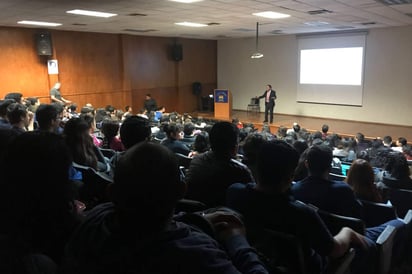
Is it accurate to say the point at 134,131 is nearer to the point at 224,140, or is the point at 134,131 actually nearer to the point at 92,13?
the point at 224,140

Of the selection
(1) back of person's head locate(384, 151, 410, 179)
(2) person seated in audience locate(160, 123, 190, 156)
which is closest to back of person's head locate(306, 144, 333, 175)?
(1) back of person's head locate(384, 151, 410, 179)

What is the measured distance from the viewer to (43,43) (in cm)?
981

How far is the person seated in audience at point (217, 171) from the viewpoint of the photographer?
212 centimetres

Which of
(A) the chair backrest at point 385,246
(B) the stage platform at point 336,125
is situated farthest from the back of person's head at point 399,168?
(B) the stage platform at point 336,125

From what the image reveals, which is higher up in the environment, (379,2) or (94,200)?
(379,2)

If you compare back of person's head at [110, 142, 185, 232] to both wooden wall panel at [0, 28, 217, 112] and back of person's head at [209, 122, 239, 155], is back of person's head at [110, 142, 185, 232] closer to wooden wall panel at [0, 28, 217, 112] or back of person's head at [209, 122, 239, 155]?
back of person's head at [209, 122, 239, 155]

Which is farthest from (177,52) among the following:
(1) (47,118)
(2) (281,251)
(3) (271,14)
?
(2) (281,251)

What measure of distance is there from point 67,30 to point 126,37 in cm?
213

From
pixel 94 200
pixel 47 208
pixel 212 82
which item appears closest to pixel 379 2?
pixel 94 200

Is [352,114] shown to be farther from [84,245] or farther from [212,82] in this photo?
[84,245]

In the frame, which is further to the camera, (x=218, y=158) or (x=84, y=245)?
(x=218, y=158)

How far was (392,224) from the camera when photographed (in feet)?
A: 7.57

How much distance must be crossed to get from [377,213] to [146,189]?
211 cm

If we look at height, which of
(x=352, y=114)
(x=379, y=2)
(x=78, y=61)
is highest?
(x=379, y=2)
